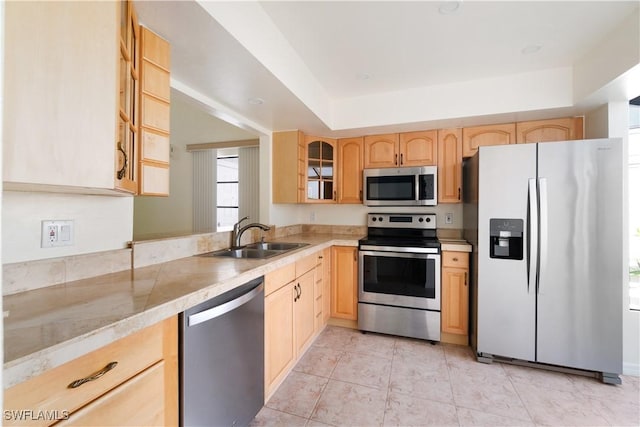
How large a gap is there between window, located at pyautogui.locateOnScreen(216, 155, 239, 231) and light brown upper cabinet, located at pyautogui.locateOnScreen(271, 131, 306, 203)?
1534 mm

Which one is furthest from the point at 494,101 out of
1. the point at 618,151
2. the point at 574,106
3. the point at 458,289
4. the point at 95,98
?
the point at 95,98

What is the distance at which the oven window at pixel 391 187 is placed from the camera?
9.77ft

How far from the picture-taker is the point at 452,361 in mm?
2336

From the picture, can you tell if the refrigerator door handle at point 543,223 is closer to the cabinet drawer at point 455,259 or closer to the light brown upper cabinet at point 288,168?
the cabinet drawer at point 455,259

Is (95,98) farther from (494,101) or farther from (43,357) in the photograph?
(494,101)

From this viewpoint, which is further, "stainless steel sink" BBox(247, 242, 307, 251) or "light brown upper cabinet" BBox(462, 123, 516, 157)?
"light brown upper cabinet" BBox(462, 123, 516, 157)

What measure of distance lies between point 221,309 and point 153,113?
101 centimetres

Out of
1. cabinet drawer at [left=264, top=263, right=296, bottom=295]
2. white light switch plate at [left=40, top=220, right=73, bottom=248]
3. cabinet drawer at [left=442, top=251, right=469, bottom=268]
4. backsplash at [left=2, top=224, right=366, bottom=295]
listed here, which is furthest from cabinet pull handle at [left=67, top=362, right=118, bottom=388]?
cabinet drawer at [left=442, top=251, right=469, bottom=268]

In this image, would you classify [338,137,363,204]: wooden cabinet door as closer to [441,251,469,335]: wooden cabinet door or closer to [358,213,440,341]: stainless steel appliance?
[358,213,440,341]: stainless steel appliance

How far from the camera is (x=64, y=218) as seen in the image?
1.26 metres

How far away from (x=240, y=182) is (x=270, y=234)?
136 cm

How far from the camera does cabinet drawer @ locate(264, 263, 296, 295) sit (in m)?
1.72

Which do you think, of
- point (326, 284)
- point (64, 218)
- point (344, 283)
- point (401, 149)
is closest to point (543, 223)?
point (401, 149)

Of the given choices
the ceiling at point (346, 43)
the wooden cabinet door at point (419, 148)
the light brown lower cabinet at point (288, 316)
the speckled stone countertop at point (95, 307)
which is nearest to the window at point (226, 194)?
the ceiling at point (346, 43)
